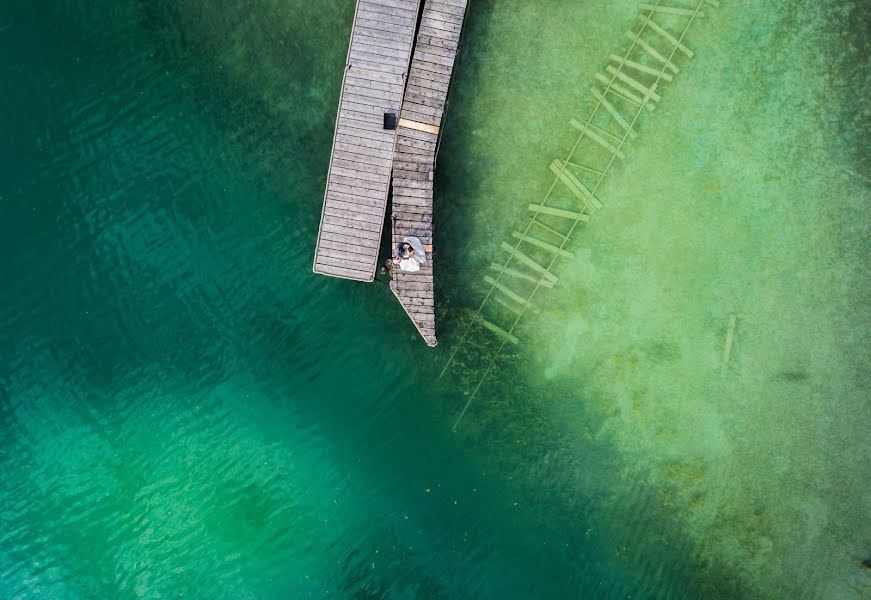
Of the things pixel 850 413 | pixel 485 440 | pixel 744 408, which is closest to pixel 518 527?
pixel 485 440

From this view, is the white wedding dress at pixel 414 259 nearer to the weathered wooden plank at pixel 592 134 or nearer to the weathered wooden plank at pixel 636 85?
the weathered wooden plank at pixel 592 134

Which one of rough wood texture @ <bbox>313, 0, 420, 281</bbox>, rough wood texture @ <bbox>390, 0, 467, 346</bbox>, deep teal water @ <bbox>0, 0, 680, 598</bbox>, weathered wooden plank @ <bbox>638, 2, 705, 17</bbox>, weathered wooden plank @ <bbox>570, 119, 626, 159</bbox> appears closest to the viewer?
rough wood texture @ <bbox>313, 0, 420, 281</bbox>

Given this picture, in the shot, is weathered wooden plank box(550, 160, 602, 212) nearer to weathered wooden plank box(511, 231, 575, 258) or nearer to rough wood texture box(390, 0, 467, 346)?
weathered wooden plank box(511, 231, 575, 258)

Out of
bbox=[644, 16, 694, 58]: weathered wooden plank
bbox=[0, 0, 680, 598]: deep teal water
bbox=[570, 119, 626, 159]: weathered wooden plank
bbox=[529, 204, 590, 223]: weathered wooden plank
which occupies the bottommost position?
bbox=[0, 0, 680, 598]: deep teal water

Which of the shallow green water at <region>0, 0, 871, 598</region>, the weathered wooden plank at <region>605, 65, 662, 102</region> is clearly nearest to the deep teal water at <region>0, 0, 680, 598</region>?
the shallow green water at <region>0, 0, 871, 598</region>

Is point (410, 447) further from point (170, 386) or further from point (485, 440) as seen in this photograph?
point (170, 386)

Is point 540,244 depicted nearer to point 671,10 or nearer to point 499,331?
point 499,331
